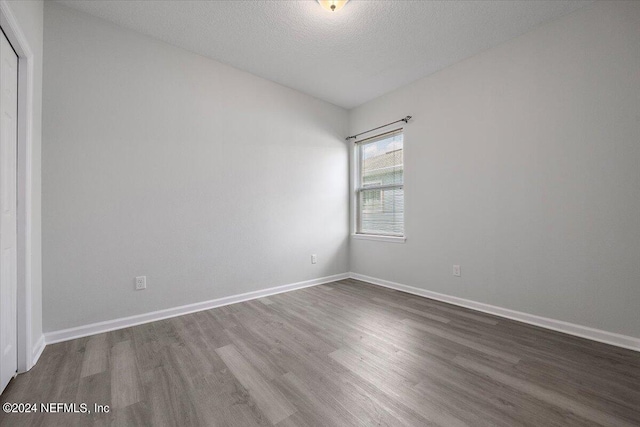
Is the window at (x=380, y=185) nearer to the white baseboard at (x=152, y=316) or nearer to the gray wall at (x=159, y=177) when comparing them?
the gray wall at (x=159, y=177)

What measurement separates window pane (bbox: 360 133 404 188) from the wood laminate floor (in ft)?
6.23

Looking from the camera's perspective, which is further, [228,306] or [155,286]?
[228,306]

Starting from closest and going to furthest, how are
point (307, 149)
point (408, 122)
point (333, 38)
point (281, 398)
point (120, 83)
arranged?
point (281, 398) → point (120, 83) → point (333, 38) → point (408, 122) → point (307, 149)

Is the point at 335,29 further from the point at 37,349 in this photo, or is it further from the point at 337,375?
A: the point at 37,349

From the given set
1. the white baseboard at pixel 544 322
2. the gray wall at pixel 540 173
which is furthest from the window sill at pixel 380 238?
the white baseboard at pixel 544 322

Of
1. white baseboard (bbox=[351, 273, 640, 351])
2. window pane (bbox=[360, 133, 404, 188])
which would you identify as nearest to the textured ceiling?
window pane (bbox=[360, 133, 404, 188])

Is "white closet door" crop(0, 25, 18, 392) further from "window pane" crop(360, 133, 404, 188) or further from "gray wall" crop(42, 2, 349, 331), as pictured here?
"window pane" crop(360, 133, 404, 188)

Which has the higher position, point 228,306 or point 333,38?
point 333,38

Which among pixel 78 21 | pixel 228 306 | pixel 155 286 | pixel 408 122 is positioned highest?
pixel 78 21

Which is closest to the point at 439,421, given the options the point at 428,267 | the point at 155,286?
the point at 428,267

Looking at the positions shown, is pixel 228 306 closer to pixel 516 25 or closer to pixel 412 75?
pixel 412 75

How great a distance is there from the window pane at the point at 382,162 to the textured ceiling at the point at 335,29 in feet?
2.89

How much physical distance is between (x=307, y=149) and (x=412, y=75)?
1.56 m

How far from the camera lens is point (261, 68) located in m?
3.07
